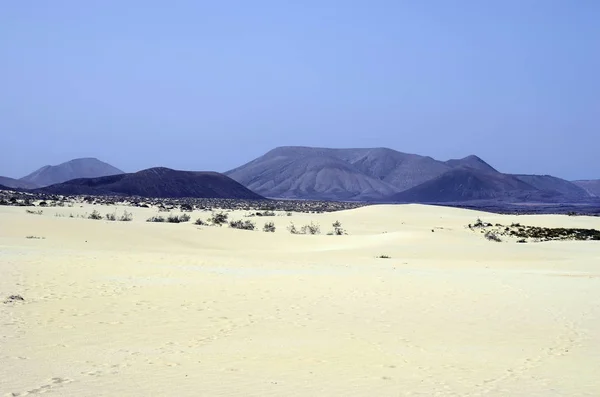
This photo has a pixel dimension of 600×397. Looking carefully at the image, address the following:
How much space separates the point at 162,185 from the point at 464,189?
87.3 meters

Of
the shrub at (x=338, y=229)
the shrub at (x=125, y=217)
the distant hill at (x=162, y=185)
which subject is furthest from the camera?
the distant hill at (x=162, y=185)

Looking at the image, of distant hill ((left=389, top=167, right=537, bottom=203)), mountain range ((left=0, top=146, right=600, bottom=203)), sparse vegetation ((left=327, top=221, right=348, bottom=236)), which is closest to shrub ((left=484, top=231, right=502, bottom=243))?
sparse vegetation ((left=327, top=221, right=348, bottom=236))

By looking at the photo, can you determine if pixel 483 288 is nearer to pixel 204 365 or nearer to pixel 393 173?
pixel 204 365

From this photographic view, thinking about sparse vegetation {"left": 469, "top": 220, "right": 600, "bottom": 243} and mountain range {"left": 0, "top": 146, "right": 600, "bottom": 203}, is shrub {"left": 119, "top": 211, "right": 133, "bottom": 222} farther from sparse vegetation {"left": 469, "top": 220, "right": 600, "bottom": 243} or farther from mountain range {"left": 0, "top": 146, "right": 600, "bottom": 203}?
mountain range {"left": 0, "top": 146, "right": 600, "bottom": 203}

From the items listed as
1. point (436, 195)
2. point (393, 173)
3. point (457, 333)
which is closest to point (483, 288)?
point (457, 333)

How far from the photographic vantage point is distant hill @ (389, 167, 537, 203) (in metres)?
153

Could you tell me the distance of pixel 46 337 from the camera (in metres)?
7.43

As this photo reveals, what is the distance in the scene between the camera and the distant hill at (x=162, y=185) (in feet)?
306

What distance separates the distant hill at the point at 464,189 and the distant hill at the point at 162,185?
48991 millimetres

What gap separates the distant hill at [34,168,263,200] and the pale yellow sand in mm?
74711

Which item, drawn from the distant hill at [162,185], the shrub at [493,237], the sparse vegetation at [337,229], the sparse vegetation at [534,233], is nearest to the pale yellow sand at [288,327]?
the shrub at [493,237]

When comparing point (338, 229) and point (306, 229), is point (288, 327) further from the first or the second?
point (338, 229)

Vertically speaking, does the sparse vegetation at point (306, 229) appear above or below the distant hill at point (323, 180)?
below

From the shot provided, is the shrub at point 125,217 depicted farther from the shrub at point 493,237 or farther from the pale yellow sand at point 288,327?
the shrub at point 493,237
